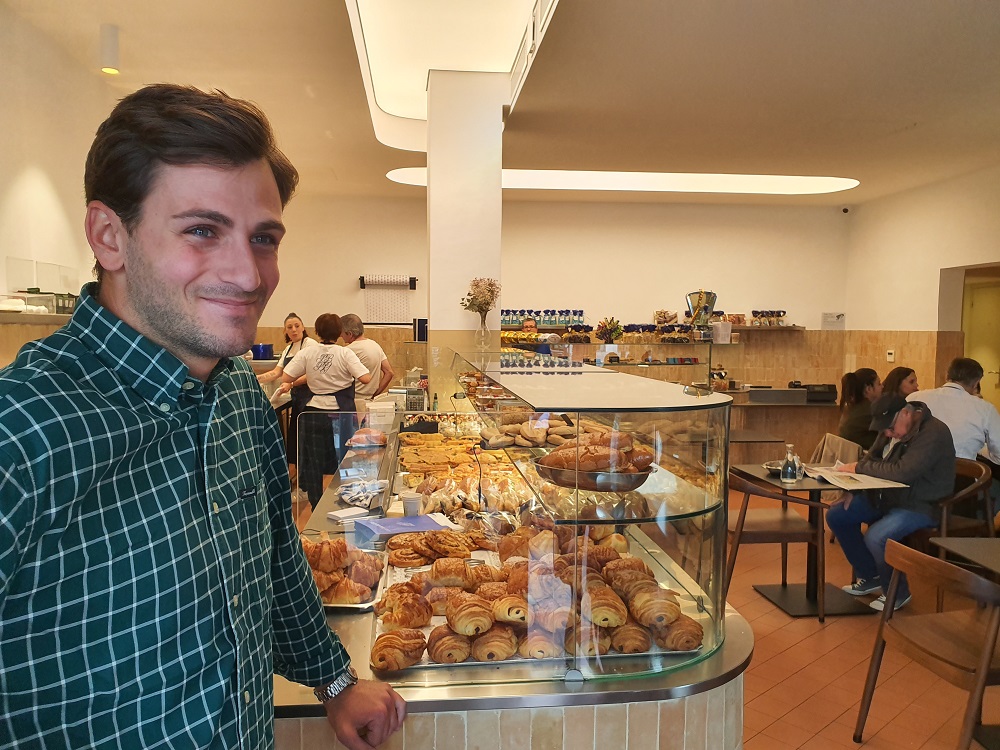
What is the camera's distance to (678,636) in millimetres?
1829

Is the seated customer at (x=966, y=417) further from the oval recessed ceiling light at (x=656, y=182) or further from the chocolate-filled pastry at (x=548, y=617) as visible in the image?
the chocolate-filled pastry at (x=548, y=617)

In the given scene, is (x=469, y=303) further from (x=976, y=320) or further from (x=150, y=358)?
(x=976, y=320)

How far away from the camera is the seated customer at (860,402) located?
237 inches

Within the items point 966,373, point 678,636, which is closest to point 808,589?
point 966,373

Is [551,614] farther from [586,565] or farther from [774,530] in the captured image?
[774,530]

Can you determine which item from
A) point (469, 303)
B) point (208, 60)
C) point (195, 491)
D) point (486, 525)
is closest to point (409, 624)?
point (486, 525)

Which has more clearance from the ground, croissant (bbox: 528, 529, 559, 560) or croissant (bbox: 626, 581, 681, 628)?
croissant (bbox: 528, 529, 559, 560)

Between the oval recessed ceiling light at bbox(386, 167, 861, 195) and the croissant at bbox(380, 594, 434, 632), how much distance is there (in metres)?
7.87

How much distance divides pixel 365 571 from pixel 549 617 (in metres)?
0.63

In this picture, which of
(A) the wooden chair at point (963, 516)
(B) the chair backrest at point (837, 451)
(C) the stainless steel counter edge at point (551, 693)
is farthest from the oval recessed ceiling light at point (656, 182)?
(C) the stainless steel counter edge at point (551, 693)

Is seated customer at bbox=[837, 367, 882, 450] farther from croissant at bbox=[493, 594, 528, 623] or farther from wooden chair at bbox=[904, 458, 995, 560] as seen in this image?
croissant at bbox=[493, 594, 528, 623]

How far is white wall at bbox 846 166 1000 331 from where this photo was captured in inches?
307

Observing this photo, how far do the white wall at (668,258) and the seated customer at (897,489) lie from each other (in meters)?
5.35

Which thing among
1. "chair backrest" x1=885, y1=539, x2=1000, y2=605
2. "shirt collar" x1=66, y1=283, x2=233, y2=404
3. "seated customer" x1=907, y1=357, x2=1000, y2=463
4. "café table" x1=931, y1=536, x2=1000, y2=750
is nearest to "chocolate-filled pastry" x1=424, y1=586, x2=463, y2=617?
"shirt collar" x1=66, y1=283, x2=233, y2=404
